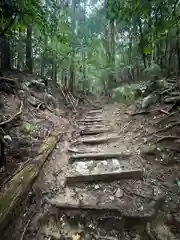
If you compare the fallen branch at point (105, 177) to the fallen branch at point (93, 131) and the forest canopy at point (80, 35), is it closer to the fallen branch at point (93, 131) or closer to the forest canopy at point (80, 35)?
the forest canopy at point (80, 35)

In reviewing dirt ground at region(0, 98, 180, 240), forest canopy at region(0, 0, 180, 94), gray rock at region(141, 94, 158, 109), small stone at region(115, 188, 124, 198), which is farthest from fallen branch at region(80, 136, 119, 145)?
forest canopy at region(0, 0, 180, 94)

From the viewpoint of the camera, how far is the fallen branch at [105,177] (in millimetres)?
2812

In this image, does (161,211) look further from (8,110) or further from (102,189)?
(8,110)

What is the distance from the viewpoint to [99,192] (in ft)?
8.42

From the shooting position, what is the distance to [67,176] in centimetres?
285

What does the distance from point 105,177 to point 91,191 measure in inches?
14.0

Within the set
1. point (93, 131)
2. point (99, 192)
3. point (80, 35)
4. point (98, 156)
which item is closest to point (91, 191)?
point (99, 192)

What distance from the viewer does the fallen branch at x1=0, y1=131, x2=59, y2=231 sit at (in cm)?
177

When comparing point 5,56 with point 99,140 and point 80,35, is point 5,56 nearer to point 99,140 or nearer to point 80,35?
point 80,35

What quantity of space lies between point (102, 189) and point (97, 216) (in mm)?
524

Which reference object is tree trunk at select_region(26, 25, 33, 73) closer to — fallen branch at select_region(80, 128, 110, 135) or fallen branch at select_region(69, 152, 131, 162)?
fallen branch at select_region(80, 128, 110, 135)

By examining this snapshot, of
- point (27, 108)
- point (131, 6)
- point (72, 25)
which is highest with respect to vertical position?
point (72, 25)

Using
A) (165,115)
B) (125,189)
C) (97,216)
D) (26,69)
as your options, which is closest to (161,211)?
(125,189)

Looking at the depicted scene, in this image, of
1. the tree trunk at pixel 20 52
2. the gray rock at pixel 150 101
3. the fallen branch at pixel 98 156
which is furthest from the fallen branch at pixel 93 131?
the tree trunk at pixel 20 52
